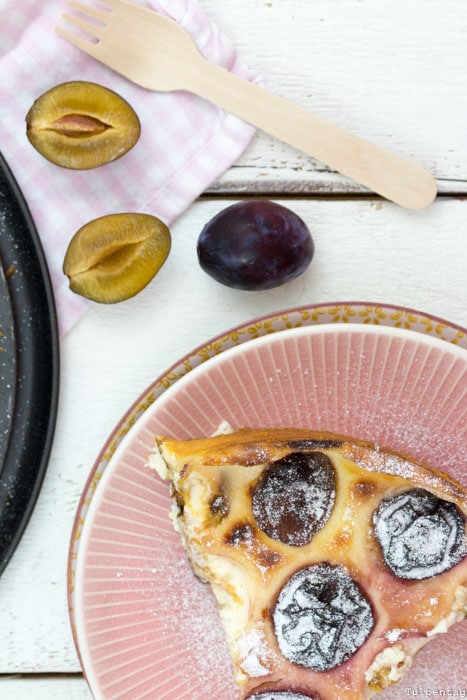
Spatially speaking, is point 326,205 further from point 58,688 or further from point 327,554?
point 58,688

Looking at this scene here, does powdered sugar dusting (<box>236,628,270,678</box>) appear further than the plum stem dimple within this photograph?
No

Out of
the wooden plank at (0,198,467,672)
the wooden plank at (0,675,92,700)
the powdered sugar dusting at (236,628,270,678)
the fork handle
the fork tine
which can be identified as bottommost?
the powdered sugar dusting at (236,628,270,678)

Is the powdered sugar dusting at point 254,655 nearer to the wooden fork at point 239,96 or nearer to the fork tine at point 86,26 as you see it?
the wooden fork at point 239,96

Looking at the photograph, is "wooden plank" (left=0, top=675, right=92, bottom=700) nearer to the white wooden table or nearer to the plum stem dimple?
the white wooden table

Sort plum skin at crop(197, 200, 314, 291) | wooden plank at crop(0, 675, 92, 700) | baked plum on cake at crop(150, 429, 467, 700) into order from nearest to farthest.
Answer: baked plum on cake at crop(150, 429, 467, 700) → plum skin at crop(197, 200, 314, 291) → wooden plank at crop(0, 675, 92, 700)

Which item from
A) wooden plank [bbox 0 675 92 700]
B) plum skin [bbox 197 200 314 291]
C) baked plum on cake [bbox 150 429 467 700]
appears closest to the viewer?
baked plum on cake [bbox 150 429 467 700]

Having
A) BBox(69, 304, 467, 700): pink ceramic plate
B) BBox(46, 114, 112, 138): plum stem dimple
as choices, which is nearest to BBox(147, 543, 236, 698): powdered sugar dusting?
BBox(69, 304, 467, 700): pink ceramic plate

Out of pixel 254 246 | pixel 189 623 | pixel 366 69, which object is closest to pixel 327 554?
pixel 189 623
